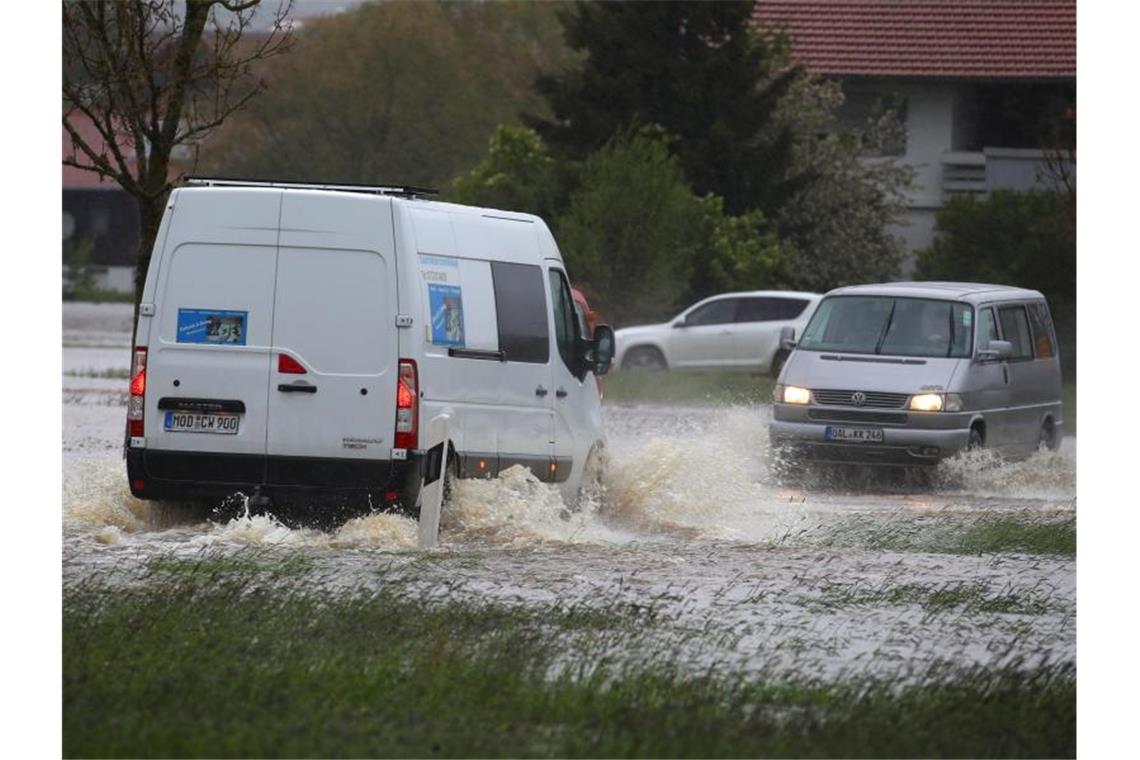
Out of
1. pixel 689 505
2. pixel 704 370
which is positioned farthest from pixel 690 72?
pixel 689 505

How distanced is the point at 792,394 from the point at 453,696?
1301 cm

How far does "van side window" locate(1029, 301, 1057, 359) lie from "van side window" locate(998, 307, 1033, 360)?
0.50 ft

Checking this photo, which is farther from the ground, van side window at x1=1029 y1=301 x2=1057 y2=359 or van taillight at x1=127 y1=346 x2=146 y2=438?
van side window at x1=1029 y1=301 x2=1057 y2=359

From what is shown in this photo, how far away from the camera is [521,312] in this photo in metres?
15.7

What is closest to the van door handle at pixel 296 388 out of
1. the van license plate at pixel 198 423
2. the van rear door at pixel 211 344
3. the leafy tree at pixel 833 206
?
the van rear door at pixel 211 344

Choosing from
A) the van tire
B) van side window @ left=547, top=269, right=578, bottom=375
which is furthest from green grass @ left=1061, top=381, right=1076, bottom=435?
van side window @ left=547, top=269, right=578, bottom=375

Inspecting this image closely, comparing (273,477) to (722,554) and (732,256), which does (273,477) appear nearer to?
(722,554)

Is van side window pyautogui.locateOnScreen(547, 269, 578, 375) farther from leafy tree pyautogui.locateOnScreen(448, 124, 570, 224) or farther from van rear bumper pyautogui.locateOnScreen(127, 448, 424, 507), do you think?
leafy tree pyautogui.locateOnScreen(448, 124, 570, 224)

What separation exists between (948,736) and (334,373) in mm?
6614

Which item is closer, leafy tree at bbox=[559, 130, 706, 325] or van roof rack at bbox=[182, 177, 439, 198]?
van roof rack at bbox=[182, 177, 439, 198]

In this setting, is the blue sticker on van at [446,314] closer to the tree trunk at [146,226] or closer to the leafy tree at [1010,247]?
the tree trunk at [146,226]

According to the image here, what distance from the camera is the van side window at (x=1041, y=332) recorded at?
23.4 meters

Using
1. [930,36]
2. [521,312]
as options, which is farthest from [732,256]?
[521,312]

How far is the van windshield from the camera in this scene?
863 inches
